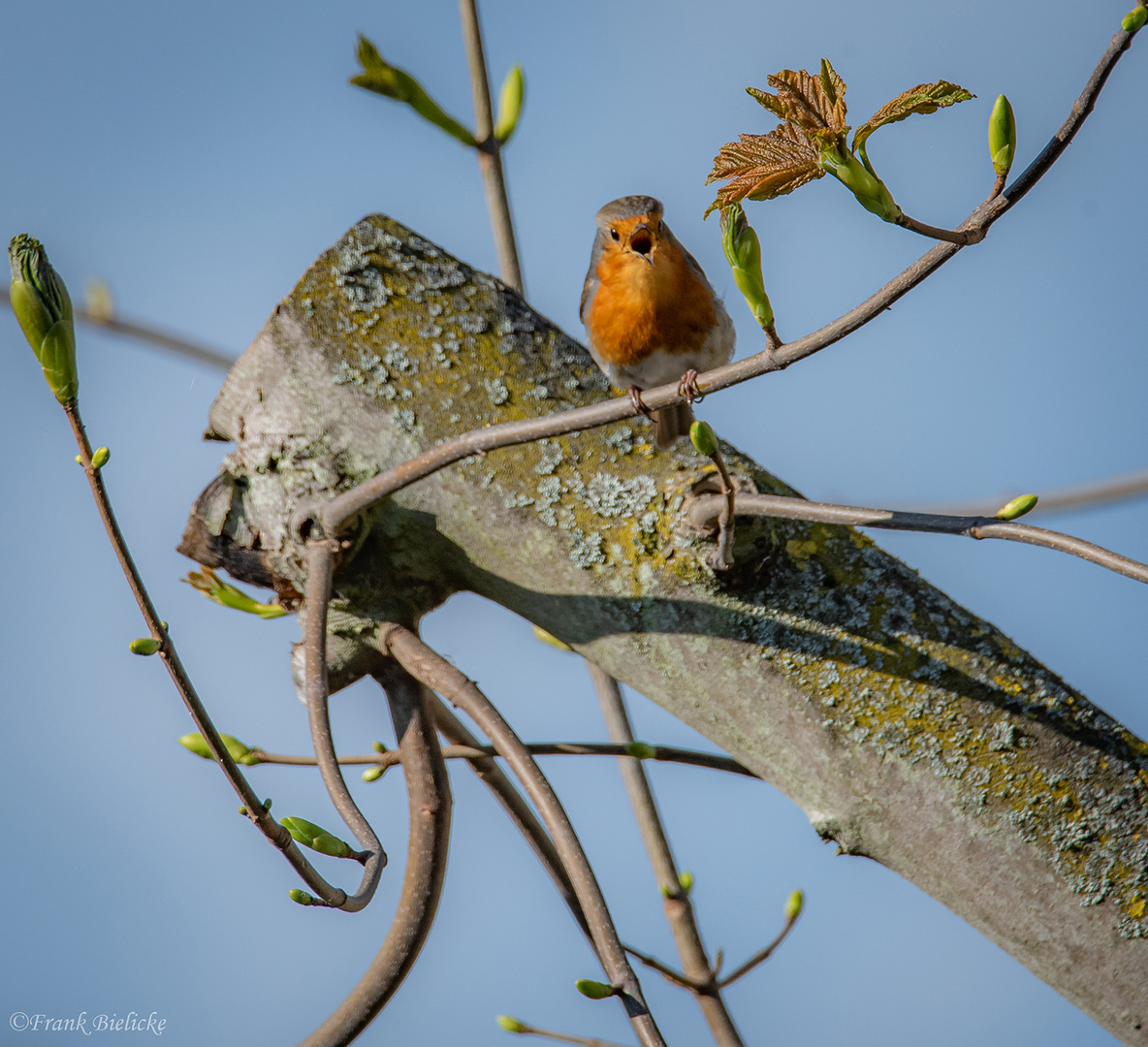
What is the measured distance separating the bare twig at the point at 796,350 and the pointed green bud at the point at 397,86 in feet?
2.83

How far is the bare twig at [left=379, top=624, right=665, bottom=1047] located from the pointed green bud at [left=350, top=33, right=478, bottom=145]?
1.00 m

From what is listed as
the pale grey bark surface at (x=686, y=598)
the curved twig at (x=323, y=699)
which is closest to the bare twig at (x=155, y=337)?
the pale grey bark surface at (x=686, y=598)

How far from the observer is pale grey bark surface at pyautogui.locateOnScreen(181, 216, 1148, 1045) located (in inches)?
61.2

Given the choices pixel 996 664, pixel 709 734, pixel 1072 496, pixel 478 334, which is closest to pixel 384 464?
pixel 478 334

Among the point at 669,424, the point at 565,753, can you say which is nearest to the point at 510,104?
the point at 669,424

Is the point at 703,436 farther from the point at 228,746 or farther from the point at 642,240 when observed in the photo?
the point at 642,240

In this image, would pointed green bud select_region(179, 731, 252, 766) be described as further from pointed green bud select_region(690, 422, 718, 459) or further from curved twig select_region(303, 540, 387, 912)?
pointed green bud select_region(690, 422, 718, 459)

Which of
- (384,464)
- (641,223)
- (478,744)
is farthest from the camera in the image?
(641,223)

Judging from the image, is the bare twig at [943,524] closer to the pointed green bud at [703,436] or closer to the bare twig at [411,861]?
the pointed green bud at [703,436]

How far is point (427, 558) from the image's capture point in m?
1.87

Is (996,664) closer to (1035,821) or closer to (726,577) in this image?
(1035,821)

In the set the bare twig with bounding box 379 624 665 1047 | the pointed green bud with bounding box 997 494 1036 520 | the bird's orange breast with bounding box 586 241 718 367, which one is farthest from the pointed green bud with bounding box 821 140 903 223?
the bird's orange breast with bounding box 586 241 718 367

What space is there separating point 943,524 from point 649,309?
139 cm

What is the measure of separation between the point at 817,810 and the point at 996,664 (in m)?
0.36
